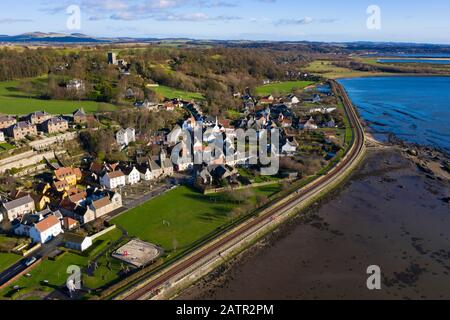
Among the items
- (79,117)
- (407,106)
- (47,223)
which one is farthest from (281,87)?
(47,223)

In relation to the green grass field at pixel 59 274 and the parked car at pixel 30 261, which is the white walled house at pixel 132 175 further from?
the parked car at pixel 30 261

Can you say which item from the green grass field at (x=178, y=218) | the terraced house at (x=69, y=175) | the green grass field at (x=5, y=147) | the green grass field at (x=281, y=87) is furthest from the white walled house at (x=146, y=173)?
the green grass field at (x=281, y=87)

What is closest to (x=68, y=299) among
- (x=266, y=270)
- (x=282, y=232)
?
(x=266, y=270)

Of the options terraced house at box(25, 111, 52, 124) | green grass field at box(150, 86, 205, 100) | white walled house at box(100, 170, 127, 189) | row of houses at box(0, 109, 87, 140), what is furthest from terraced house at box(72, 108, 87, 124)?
green grass field at box(150, 86, 205, 100)

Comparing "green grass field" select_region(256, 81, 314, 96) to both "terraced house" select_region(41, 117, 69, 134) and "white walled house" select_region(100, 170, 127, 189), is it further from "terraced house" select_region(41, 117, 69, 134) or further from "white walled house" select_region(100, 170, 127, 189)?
"white walled house" select_region(100, 170, 127, 189)

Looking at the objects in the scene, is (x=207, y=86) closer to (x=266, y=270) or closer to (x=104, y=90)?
(x=104, y=90)
